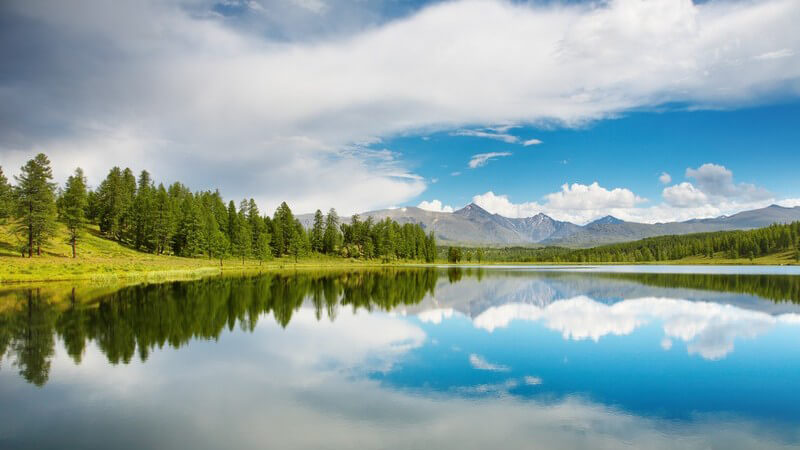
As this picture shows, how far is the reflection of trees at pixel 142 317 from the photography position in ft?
72.6

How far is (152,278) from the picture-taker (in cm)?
7006

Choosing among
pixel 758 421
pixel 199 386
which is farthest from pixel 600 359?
pixel 199 386

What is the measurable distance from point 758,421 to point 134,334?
29.0m

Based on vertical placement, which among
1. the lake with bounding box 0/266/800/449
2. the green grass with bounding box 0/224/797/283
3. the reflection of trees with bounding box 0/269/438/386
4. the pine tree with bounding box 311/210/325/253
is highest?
the pine tree with bounding box 311/210/325/253

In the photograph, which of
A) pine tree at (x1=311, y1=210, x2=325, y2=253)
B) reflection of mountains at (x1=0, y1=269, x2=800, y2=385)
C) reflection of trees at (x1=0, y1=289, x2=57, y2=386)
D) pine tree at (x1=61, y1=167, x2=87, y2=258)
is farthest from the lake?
pine tree at (x1=311, y1=210, x2=325, y2=253)

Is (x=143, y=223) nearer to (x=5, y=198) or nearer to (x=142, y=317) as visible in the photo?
(x=5, y=198)

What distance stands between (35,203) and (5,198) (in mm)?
22067

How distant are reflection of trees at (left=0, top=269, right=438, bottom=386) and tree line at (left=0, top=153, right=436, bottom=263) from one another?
35391 millimetres

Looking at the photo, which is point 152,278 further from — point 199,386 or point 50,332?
point 199,386

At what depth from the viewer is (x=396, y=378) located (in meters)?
17.7

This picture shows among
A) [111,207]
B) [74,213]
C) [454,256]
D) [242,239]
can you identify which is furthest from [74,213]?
[454,256]

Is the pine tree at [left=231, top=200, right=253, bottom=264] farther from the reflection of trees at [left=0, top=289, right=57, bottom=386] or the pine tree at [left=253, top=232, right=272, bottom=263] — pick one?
the reflection of trees at [left=0, top=289, right=57, bottom=386]

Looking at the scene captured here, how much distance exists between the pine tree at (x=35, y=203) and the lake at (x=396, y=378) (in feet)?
149

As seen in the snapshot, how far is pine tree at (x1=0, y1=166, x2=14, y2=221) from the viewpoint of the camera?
80.5 m
